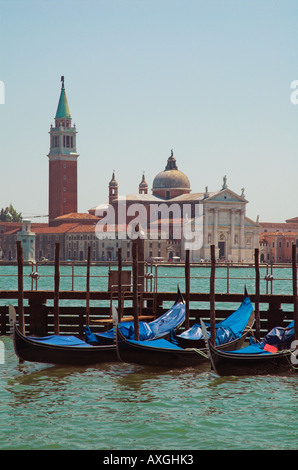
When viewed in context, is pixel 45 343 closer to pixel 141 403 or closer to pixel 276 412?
pixel 141 403

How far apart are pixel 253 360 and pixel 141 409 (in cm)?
292

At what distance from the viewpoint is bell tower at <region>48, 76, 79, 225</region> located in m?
101

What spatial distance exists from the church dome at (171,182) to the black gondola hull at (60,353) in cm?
8966

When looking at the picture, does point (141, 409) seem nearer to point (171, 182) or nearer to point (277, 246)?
point (171, 182)

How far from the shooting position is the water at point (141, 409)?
1028 cm

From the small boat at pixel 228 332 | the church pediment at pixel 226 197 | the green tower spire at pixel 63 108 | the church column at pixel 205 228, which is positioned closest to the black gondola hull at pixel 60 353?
the small boat at pixel 228 332

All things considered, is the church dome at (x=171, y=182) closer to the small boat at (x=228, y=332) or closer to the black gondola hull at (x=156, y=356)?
the small boat at (x=228, y=332)

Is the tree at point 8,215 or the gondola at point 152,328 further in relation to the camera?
the tree at point 8,215

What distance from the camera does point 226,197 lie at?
97.8m

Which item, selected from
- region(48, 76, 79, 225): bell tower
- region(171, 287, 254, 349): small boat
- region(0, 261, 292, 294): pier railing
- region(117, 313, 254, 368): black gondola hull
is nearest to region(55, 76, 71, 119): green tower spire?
region(48, 76, 79, 225): bell tower
